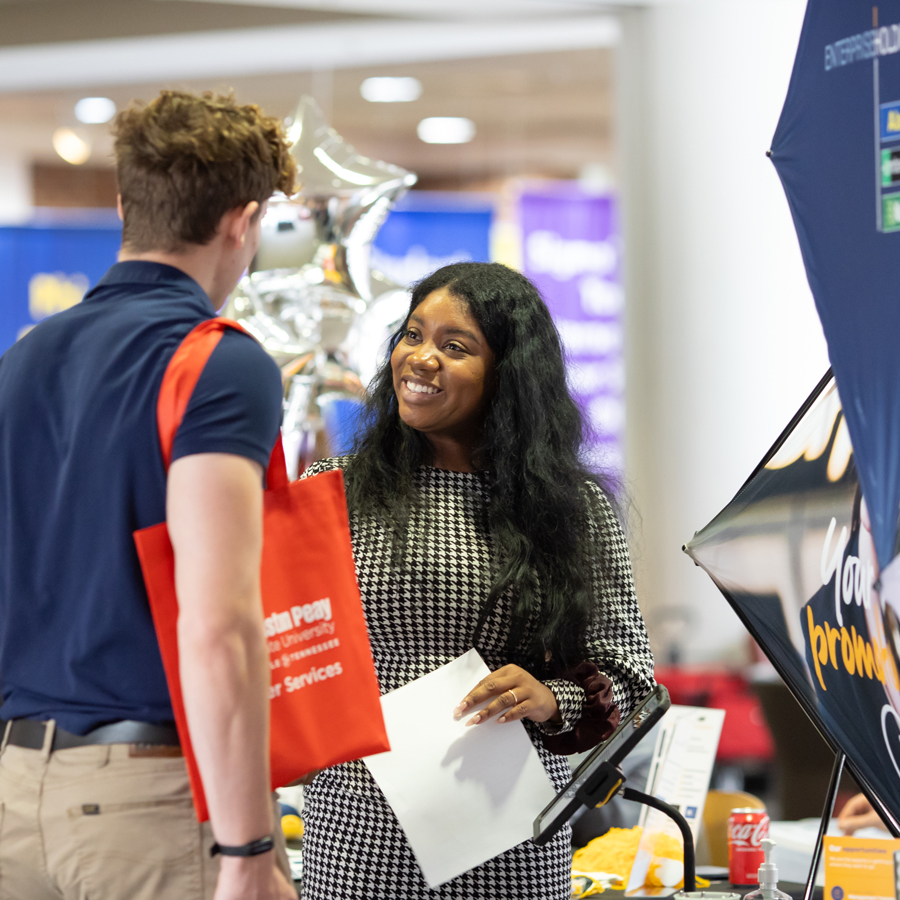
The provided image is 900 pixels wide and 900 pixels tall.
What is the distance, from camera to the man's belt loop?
123cm

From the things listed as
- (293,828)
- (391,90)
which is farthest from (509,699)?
(391,90)

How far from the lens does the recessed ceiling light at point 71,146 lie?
840cm

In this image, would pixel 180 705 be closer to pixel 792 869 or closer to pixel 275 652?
pixel 275 652

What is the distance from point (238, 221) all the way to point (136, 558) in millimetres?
372

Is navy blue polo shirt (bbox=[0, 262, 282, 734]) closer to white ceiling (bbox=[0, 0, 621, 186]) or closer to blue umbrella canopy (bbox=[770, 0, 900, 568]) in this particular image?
blue umbrella canopy (bbox=[770, 0, 900, 568])

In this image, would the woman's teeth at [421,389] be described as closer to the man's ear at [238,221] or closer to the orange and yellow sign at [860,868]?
the man's ear at [238,221]

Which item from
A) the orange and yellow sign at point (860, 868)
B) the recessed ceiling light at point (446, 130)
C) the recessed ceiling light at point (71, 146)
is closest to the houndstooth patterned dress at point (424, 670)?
the orange and yellow sign at point (860, 868)

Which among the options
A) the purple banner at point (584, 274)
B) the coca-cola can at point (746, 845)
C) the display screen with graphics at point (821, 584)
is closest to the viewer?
the display screen with graphics at point (821, 584)

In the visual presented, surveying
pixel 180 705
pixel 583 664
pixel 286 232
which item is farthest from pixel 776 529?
pixel 286 232

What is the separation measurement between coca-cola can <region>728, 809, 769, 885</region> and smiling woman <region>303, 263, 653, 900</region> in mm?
601

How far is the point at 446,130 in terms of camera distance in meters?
8.74

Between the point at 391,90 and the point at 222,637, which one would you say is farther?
the point at 391,90

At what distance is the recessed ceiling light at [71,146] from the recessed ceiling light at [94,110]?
1.26 ft

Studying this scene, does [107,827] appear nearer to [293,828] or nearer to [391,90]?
[293,828]
